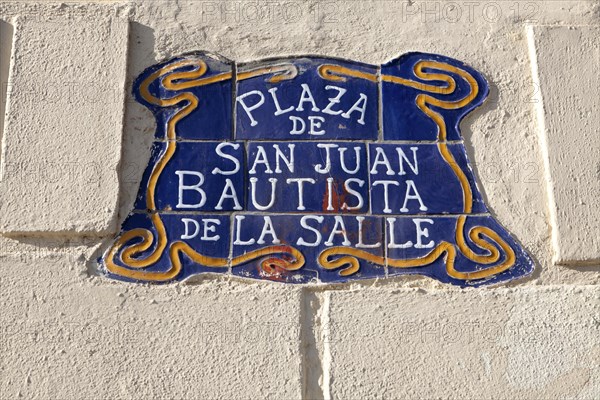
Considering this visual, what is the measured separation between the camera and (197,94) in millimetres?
3338

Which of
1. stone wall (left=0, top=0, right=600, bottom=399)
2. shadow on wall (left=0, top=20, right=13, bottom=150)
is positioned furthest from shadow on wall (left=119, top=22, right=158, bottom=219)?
shadow on wall (left=0, top=20, right=13, bottom=150)

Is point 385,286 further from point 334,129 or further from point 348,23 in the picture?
point 348,23

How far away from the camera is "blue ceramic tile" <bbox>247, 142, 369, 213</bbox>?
3.20 m

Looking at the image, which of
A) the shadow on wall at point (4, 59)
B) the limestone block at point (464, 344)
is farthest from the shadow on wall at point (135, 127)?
the limestone block at point (464, 344)

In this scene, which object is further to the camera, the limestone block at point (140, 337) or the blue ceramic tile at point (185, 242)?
the blue ceramic tile at point (185, 242)

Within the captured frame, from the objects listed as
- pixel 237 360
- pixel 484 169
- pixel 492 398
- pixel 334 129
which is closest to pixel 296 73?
pixel 334 129

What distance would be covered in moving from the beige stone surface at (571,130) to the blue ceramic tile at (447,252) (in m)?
0.15

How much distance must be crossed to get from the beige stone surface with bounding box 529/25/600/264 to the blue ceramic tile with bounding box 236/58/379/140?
0.56m

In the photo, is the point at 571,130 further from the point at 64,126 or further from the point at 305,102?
the point at 64,126

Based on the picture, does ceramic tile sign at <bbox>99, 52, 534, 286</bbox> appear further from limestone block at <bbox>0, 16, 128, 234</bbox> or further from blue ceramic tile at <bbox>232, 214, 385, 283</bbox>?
limestone block at <bbox>0, 16, 128, 234</bbox>

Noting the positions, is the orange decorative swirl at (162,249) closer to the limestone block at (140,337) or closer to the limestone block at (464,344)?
the limestone block at (140,337)

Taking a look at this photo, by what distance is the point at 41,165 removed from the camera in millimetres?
Answer: 3182

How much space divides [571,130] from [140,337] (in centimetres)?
150

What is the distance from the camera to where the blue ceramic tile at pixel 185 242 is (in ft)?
10.2
